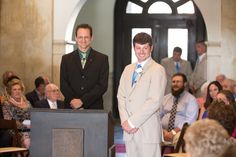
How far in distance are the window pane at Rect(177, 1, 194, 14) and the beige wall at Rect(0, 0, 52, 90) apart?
4583 mm

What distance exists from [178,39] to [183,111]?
25.4ft

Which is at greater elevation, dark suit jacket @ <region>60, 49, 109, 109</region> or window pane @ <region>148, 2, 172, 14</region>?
window pane @ <region>148, 2, 172, 14</region>

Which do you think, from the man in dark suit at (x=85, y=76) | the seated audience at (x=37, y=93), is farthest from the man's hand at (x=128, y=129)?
the seated audience at (x=37, y=93)

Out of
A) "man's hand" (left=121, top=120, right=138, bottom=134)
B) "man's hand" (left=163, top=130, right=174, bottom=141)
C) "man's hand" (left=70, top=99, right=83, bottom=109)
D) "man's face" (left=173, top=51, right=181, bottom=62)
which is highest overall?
"man's face" (left=173, top=51, right=181, bottom=62)

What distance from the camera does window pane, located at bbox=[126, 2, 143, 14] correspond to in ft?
48.9

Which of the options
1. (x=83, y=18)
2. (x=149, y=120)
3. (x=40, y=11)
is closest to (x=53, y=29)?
(x=40, y=11)

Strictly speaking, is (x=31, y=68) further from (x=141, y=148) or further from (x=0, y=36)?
(x=141, y=148)

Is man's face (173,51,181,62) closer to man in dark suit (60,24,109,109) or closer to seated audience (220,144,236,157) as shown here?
man in dark suit (60,24,109,109)

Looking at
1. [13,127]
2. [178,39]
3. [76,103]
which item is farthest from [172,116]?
[178,39]

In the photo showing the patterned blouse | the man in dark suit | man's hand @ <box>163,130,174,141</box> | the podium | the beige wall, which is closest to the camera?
the podium

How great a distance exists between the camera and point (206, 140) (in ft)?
8.71

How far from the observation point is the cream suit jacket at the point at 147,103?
467 cm

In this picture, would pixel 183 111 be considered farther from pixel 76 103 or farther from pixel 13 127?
pixel 76 103

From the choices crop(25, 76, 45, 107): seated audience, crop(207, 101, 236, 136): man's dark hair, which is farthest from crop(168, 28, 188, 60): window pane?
crop(207, 101, 236, 136): man's dark hair
